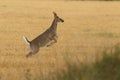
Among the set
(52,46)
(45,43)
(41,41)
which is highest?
(41,41)

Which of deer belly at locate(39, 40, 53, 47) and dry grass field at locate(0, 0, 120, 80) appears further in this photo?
deer belly at locate(39, 40, 53, 47)

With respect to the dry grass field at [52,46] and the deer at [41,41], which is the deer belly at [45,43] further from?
the dry grass field at [52,46]

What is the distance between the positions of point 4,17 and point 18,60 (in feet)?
53.8

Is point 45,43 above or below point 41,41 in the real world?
below

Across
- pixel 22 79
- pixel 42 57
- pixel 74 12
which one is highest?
pixel 22 79

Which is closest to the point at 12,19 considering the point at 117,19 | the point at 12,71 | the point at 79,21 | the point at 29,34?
the point at 79,21

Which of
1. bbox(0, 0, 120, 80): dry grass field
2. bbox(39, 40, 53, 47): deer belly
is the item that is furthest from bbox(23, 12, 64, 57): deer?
bbox(0, 0, 120, 80): dry grass field

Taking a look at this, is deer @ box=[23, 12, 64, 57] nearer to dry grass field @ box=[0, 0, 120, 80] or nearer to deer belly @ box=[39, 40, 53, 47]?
deer belly @ box=[39, 40, 53, 47]

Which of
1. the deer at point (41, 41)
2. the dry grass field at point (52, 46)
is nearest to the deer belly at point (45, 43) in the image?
the deer at point (41, 41)

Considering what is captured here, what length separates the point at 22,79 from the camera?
11203mm

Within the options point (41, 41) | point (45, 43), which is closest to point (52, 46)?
point (45, 43)

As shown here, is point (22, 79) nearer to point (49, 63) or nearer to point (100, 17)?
point (49, 63)

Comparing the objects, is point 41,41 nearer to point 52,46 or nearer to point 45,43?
point 45,43

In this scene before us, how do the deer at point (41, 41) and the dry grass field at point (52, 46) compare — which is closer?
the dry grass field at point (52, 46)
